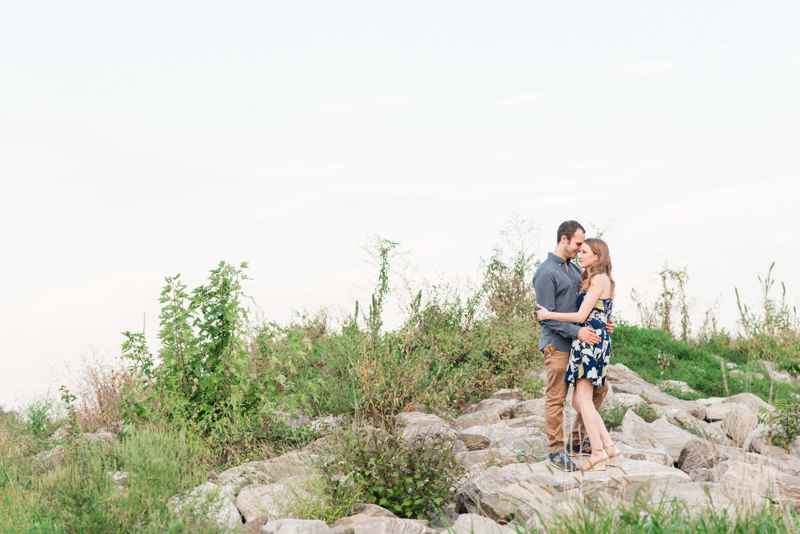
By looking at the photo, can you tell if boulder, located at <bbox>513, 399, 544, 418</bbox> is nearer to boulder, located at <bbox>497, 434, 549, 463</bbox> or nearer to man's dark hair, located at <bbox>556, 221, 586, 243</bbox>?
boulder, located at <bbox>497, 434, 549, 463</bbox>

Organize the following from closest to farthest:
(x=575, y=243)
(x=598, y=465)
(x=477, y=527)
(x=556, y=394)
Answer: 1. (x=477, y=527)
2. (x=598, y=465)
3. (x=556, y=394)
4. (x=575, y=243)

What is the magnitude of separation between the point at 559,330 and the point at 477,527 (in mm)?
1911

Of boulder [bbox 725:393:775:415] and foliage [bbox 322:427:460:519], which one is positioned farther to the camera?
boulder [bbox 725:393:775:415]

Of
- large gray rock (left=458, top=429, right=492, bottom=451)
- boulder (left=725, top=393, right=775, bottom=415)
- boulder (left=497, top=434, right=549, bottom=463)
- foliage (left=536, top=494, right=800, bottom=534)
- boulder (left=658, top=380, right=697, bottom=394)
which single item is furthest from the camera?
boulder (left=658, top=380, right=697, bottom=394)

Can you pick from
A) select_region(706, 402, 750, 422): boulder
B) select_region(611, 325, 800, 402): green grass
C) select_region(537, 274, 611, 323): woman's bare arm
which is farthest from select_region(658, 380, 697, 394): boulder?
select_region(537, 274, 611, 323): woman's bare arm

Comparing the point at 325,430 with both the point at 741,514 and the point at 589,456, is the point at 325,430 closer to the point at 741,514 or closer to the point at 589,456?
the point at 589,456

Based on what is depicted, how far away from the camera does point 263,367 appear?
7027 millimetres

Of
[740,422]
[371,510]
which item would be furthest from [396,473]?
[740,422]

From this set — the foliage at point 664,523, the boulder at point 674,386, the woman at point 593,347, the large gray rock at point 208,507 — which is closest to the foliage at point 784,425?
the woman at point 593,347

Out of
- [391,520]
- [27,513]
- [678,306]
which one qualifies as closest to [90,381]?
[27,513]

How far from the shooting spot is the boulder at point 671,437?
20.1 ft

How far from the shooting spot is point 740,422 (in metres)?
6.79

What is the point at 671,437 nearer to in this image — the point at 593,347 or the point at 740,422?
the point at 740,422

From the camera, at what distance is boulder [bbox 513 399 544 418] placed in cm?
774
